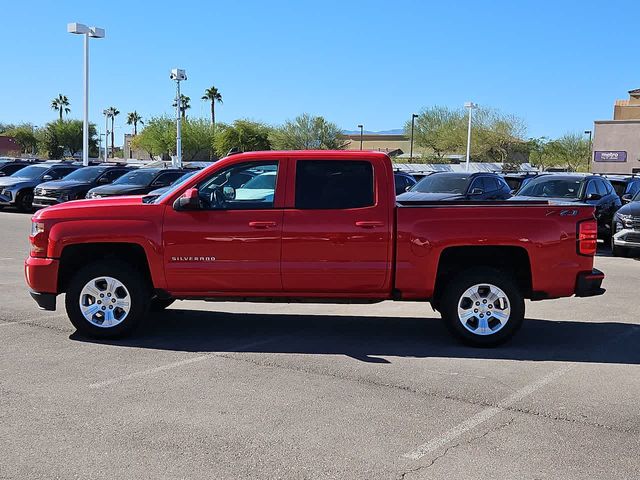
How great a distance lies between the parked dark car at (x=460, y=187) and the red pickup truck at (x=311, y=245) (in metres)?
8.31

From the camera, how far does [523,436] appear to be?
479 centimetres

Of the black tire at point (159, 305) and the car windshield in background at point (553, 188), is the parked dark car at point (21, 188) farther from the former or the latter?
the black tire at point (159, 305)

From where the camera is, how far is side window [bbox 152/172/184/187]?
22.0m

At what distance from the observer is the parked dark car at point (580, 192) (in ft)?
52.6

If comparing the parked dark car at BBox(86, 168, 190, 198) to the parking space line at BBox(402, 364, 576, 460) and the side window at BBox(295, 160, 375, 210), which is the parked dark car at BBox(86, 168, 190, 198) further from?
the parking space line at BBox(402, 364, 576, 460)

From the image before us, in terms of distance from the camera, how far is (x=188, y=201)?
689 centimetres

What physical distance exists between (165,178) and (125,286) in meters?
15.7

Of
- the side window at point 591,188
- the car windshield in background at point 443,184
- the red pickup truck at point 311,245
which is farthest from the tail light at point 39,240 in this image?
the side window at point 591,188

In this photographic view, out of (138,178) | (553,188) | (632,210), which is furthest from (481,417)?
(138,178)

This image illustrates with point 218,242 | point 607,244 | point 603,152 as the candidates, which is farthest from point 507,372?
point 603,152

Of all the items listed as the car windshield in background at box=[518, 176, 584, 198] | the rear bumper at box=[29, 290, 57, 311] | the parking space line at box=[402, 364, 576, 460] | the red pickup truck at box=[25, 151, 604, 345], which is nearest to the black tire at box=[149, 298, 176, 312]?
the red pickup truck at box=[25, 151, 604, 345]

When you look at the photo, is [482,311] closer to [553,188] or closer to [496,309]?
[496,309]

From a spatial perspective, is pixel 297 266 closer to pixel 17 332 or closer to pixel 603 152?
pixel 17 332

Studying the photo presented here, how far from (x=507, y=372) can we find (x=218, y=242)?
2970mm
